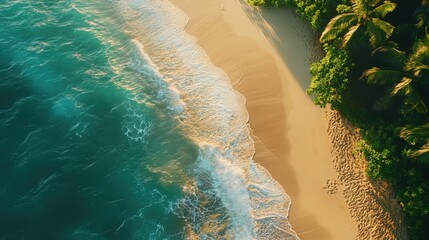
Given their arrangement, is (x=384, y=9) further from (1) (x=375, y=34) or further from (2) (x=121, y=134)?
(2) (x=121, y=134)

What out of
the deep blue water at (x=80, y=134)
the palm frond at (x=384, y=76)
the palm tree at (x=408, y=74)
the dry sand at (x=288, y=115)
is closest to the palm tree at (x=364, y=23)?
the palm tree at (x=408, y=74)

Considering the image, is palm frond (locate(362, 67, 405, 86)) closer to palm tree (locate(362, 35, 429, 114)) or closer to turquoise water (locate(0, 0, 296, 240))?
palm tree (locate(362, 35, 429, 114))

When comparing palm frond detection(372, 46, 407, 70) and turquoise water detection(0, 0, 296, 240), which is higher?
palm frond detection(372, 46, 407, 70)

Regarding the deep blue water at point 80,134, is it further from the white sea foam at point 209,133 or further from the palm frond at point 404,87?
the palm frond at point 404,87

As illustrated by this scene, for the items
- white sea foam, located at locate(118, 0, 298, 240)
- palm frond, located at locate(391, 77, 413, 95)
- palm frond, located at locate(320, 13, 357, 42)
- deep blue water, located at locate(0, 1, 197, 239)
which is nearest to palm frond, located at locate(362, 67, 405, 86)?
palm frond, located at locate(391, 77, 413, 95)

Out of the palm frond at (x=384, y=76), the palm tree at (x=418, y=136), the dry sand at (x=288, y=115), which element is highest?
the palm frond at (x=384, y=76)

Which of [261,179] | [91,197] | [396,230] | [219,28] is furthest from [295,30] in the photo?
[91,197]
